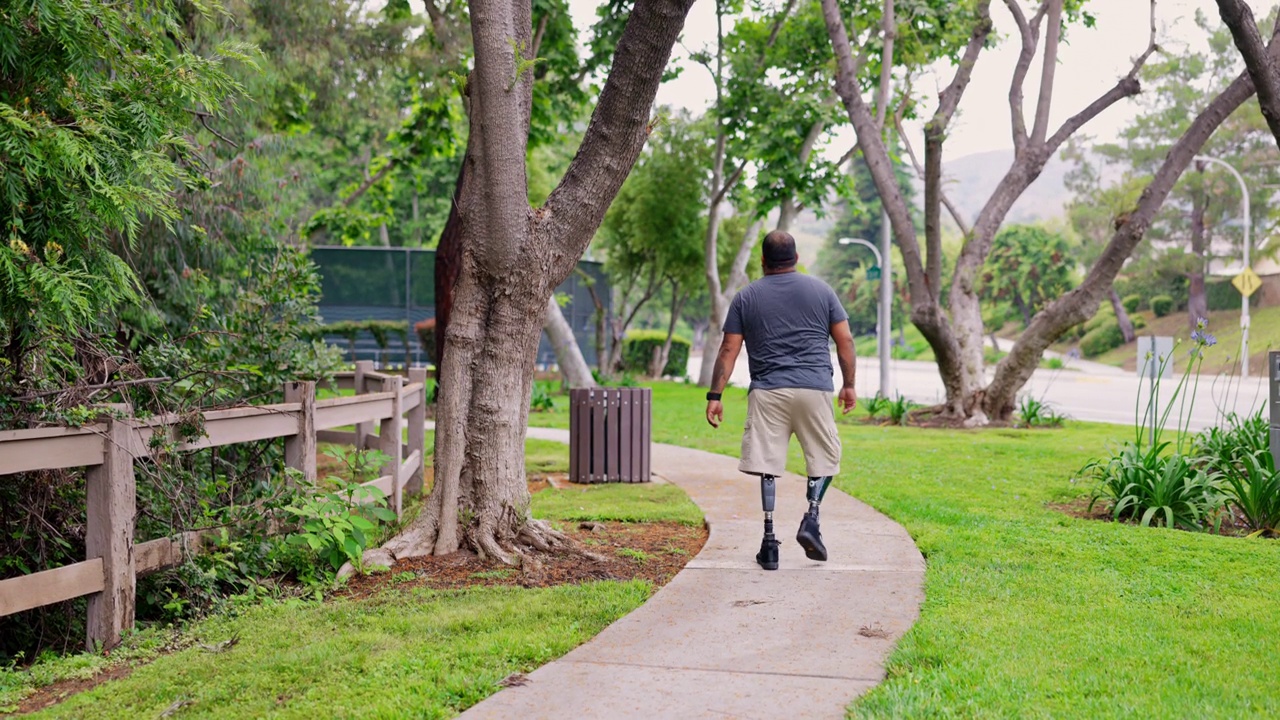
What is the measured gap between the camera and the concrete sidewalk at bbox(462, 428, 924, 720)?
13.0 ft

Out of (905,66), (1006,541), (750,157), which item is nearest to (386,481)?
(1006,541)

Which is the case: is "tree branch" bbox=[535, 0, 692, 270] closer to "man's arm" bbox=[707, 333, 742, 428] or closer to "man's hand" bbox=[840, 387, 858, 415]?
"man's arm" bbox=[707, 333, 742, 428]

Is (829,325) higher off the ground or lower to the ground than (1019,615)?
higher

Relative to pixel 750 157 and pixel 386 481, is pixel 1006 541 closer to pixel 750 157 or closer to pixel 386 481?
pixel 386 481

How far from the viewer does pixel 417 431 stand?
403 inches

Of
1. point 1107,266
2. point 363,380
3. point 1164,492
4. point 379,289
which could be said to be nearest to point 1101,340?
point 379,289

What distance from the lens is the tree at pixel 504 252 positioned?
6.61 metres

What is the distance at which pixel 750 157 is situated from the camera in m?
20.9

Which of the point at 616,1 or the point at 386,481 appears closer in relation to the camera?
the point at 386,481

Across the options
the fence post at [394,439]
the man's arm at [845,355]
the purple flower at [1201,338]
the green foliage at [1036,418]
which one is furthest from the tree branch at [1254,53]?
the green foliage at [1036,418]

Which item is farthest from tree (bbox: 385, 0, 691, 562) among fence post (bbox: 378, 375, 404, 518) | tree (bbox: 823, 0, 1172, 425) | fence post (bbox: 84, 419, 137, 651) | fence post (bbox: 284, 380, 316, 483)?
tree (bbox: 823, 0, 1172, 425)

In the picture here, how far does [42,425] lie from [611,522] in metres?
4.14

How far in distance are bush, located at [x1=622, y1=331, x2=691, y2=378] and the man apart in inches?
1088

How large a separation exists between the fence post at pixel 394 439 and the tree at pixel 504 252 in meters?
1.33
